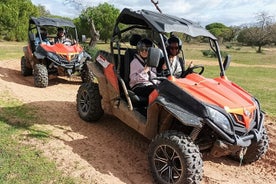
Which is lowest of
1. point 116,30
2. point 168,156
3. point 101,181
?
point 101,181

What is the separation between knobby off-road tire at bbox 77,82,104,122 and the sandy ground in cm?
15

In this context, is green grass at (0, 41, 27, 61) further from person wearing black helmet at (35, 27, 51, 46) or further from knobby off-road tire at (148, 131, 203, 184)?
knobby off-road tire at (148, 131, 203, 184)

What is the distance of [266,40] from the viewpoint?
43.3 metres

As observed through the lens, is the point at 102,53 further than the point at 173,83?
Yes

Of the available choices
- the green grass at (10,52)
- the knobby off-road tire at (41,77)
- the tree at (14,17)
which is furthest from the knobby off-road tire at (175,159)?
the tree at (14,17)

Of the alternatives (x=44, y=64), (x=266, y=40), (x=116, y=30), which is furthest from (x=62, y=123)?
(x=266, y=40)

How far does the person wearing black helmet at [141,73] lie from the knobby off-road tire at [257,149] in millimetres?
1642

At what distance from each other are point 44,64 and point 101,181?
656cm

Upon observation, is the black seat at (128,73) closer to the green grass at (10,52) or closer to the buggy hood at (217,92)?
the buggy hood at (217,92)

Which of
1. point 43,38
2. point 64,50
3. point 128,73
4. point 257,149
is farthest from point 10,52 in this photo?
point 257,149

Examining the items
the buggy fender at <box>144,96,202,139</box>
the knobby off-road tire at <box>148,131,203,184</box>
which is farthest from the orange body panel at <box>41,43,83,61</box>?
the knobby off-road tire at <box>148,131,203,184</box>

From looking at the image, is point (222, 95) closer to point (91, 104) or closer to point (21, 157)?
point (91, 104)

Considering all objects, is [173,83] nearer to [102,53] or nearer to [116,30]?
[116,30]

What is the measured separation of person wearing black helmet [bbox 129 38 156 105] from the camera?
5008 mm
